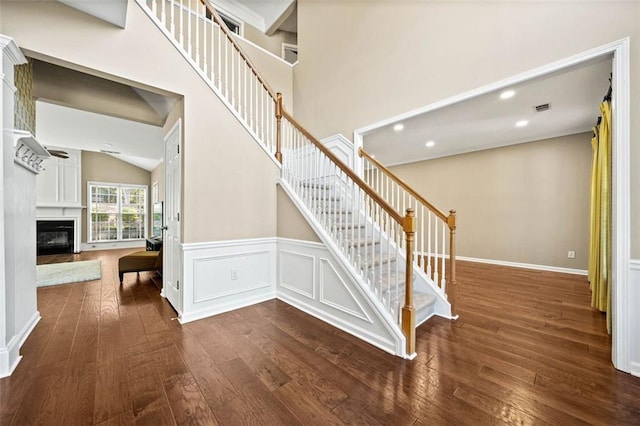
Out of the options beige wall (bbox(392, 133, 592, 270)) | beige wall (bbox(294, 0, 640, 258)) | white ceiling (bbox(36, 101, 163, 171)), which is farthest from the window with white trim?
beige wall (bbox(392, 133, 592, 270))

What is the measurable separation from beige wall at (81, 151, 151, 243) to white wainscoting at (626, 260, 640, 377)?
11.4 metres

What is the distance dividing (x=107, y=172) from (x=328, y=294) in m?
9.67

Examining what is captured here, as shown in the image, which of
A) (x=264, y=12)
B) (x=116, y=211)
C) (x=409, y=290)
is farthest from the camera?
(x=116, y=211)

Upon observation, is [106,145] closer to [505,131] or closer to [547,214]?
[505,131]

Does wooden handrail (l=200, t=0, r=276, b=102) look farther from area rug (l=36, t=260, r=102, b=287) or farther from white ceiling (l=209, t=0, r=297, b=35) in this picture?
area rug (l=36, t=260, r=102, b=287)

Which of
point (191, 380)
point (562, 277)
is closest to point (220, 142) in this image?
point (191, 380)

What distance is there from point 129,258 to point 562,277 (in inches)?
287

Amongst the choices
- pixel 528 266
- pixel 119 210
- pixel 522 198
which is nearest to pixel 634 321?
pixel 528 266

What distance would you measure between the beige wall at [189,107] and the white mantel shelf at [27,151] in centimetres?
70

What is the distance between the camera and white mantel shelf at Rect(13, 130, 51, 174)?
6.35 ft

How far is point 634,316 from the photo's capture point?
1.73m

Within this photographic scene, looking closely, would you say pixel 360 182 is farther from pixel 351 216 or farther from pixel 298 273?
pixel 298 273

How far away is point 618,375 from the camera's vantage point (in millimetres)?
1715

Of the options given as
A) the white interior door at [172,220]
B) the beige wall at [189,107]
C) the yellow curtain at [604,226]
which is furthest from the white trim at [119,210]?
the yellow curtain at [604,226]
